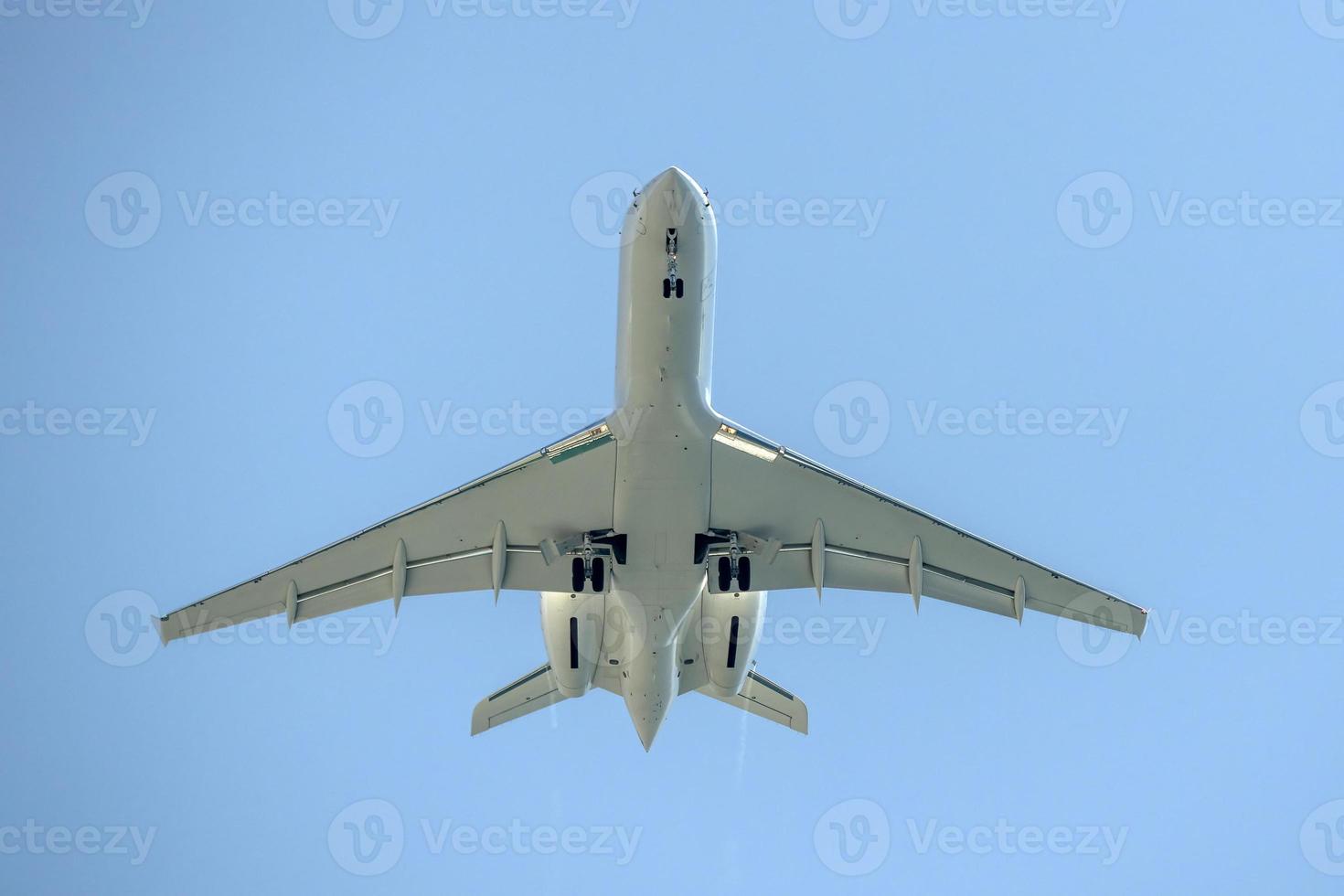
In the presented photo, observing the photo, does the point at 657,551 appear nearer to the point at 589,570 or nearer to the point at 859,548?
the point at 589,570

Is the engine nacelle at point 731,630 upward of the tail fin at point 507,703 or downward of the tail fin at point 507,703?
upward

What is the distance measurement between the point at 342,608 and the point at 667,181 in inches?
569

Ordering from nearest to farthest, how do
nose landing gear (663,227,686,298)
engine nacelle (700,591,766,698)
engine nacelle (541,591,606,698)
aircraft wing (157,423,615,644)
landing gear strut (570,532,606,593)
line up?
nose landing gear (663,227,686,298)
landing gear strut (570,532,606,593)
aircraft wing (157,423,615,644)
engine nacelle (541,591,606,698)
engine nacelle (700,591,766,698)

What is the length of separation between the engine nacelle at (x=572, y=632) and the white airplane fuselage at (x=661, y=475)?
4 centimetres

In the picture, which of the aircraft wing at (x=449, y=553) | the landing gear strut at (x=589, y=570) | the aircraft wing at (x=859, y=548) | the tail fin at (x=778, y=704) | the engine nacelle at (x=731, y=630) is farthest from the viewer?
the tail fin at (x=778, y=704)

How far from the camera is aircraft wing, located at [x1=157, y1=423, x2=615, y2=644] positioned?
3697cm

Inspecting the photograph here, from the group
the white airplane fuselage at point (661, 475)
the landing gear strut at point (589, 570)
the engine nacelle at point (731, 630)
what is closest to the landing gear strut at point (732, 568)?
the white airplane fuselage at point (661, 475)

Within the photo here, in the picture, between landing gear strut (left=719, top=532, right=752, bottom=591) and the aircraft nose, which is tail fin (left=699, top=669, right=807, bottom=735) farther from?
the aircraft nose

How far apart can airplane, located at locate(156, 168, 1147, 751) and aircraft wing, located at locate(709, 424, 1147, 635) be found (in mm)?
48

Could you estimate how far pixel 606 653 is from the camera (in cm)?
3819

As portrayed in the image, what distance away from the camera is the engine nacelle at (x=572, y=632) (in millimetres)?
37531

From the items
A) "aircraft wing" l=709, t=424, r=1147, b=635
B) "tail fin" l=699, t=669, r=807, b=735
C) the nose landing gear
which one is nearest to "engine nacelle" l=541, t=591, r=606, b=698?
"aircraft wing" l=709, t=424, r=1147, b=635

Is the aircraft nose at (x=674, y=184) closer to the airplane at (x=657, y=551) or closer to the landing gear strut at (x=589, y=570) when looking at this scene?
the airplane at (x=657, y=551)

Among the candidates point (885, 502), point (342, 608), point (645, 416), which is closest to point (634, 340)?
point (645, 416)
